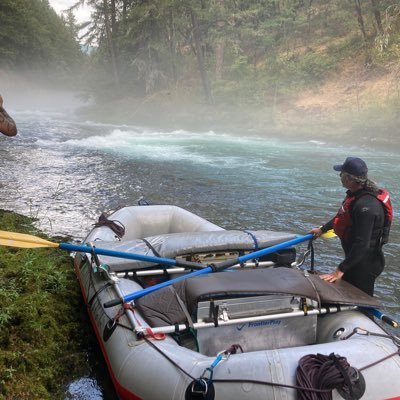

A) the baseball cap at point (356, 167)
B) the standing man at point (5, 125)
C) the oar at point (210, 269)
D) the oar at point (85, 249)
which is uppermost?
the standing man at point (5, 125)

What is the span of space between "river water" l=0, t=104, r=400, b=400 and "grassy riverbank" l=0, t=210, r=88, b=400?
0.63ft

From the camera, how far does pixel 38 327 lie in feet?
11.0

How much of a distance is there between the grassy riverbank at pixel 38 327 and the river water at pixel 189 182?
19 centimetres

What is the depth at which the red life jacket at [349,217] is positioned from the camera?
10.9 ft

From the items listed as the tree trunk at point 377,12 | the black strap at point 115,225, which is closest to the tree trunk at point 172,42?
the tree trunk at point 377,12

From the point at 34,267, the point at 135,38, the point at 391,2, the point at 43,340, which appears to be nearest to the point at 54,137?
the point at 135,38

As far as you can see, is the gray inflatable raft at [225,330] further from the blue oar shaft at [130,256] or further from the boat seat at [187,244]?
the blue oar shaft at [130,256]

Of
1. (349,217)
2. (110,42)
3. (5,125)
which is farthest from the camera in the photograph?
(110,42)

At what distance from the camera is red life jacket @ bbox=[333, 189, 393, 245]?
3.32 meters

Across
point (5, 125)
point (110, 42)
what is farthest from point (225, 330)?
point (110, 42)

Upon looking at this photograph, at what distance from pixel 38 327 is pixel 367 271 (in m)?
2.80

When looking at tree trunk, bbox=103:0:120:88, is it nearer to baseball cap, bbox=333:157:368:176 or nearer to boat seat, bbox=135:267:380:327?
baseball cap, bbox=333:157:368:176

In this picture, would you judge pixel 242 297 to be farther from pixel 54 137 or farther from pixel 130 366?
pixel 54 137

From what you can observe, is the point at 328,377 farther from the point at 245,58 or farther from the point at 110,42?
the point at 110,42
